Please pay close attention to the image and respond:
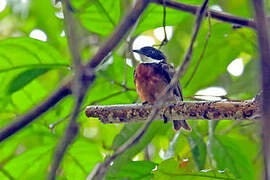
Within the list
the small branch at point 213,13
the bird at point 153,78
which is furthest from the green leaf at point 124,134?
the small branch at point 213,13

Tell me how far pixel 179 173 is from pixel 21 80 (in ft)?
2.57

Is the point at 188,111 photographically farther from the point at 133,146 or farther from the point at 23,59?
the point at 23,59

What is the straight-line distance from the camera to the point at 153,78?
2307 millimetres

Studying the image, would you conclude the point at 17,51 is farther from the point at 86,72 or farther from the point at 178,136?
the point at 86,72

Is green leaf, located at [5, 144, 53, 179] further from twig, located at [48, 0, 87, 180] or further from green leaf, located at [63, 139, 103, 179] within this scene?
twig, located at [48, 0, 87, 180]

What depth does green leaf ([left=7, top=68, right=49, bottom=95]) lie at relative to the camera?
1.93 metres

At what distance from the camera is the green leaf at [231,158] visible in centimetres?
198

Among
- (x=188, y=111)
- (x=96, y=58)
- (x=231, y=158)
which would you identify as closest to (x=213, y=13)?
(x=188, y=111)

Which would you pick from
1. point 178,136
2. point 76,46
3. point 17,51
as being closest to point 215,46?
point 178,136

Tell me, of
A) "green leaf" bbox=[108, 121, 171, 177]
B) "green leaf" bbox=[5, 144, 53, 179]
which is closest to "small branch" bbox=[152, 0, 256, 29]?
"green leaf" bbox=[108, 121, 171, 177]

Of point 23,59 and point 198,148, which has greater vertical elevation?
point 23,59

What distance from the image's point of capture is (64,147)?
2.34ft

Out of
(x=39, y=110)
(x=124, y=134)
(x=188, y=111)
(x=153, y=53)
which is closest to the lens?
(x=39, y=110)

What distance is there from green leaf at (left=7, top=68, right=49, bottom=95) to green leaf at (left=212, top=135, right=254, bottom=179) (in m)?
0.79
